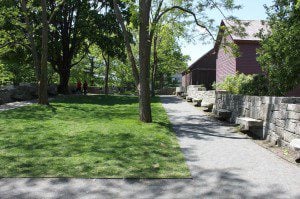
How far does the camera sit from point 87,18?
32.5m

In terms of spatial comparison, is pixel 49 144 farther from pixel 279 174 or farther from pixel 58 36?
pixel 58 36

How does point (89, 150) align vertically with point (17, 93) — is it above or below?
below

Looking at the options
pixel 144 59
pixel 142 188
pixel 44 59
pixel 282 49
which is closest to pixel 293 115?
pixel 142 188

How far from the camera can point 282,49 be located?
597 inches

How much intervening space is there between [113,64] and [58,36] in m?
29.2

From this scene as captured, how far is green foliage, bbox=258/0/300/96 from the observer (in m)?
14.8

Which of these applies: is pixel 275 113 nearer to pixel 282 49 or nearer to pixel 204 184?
pixel 204 184

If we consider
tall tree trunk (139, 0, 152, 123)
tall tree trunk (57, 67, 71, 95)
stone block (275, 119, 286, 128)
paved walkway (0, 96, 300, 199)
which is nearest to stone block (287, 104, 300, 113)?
stone block (275, 119, 286, 128)

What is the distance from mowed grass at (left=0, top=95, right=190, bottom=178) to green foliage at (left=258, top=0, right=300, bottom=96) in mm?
6021

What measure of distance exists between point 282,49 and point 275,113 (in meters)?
5.99

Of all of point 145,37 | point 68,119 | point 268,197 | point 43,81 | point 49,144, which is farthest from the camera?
point 43,81

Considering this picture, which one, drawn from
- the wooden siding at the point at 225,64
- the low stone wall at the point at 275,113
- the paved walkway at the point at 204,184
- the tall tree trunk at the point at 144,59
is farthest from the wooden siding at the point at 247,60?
the paved walkway at the point at 204,184

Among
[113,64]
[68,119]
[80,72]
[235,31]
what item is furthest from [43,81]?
[113,64]

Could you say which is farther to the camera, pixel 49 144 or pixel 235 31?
pixel 235 31
